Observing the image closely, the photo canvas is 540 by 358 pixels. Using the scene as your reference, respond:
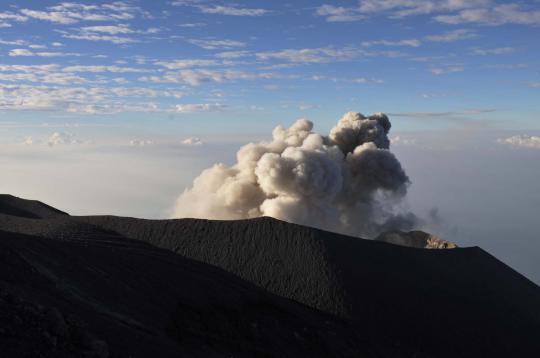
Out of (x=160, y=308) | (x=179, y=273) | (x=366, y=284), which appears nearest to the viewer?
(x=160, y=308)

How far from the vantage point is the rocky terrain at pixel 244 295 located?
63.0 ft

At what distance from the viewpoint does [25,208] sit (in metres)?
56.0

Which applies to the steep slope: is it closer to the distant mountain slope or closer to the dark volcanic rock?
the distant mountain slope

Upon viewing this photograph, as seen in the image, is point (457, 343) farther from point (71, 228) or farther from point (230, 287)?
point (71, 228)

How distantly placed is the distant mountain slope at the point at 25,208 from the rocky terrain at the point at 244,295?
0.41 m

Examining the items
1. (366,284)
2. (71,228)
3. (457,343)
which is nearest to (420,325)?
(457,343)

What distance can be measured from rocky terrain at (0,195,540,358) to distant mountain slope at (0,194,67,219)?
0.41m

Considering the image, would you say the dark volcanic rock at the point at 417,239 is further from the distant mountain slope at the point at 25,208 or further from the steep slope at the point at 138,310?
the distant mountain slope at the point at 25,208

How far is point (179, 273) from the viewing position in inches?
1264

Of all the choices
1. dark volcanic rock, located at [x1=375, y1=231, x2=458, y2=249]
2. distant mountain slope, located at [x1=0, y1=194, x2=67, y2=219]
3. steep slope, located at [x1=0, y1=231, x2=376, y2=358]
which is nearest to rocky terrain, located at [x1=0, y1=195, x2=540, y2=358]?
steep slope, located at [x1=0, y1=231, x2=376, y2=358]

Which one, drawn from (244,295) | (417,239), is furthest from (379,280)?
(417,239)

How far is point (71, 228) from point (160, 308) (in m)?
18.0

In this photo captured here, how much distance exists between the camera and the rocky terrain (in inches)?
755

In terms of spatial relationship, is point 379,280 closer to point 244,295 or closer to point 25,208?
point 244,295
